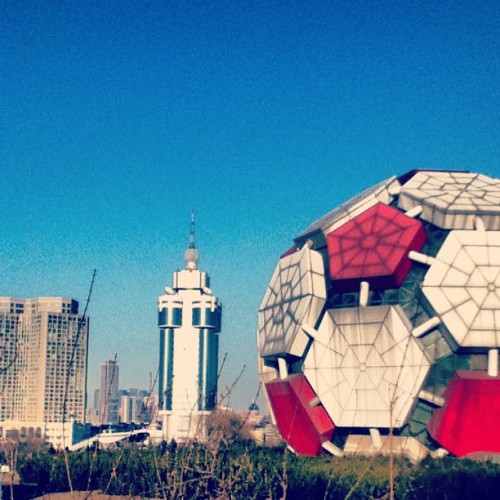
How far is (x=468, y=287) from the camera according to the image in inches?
1512

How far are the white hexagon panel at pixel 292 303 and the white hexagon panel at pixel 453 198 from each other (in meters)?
5.29

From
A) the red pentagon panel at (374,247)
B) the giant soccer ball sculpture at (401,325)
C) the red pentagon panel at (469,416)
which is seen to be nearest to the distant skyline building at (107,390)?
the giant soccer ball sculpture at (401,325)

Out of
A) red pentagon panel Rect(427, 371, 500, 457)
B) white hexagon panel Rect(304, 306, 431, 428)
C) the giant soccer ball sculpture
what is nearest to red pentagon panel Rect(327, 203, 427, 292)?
the giant soccer ball sculpture

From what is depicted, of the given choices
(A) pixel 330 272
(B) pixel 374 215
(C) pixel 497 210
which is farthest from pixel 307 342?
(C) pixel 497 210

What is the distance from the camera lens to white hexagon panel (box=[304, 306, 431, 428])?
127 feet

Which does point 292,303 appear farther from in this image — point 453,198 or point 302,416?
point 453,198

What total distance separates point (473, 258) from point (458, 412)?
6.51 meters

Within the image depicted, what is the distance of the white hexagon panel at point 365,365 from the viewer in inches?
1527

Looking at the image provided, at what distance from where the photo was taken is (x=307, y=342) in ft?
140

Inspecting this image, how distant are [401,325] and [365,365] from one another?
8.22 ft

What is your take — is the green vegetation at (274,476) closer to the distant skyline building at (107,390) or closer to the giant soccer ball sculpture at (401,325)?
the giant soccer ball sculpture at (401,325)

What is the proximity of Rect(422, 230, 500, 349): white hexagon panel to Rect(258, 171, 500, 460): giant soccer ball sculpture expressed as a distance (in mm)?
42

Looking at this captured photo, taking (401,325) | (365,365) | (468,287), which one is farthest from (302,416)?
(468,287)

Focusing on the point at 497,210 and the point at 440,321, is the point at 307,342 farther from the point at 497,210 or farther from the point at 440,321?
the point at 497,210
